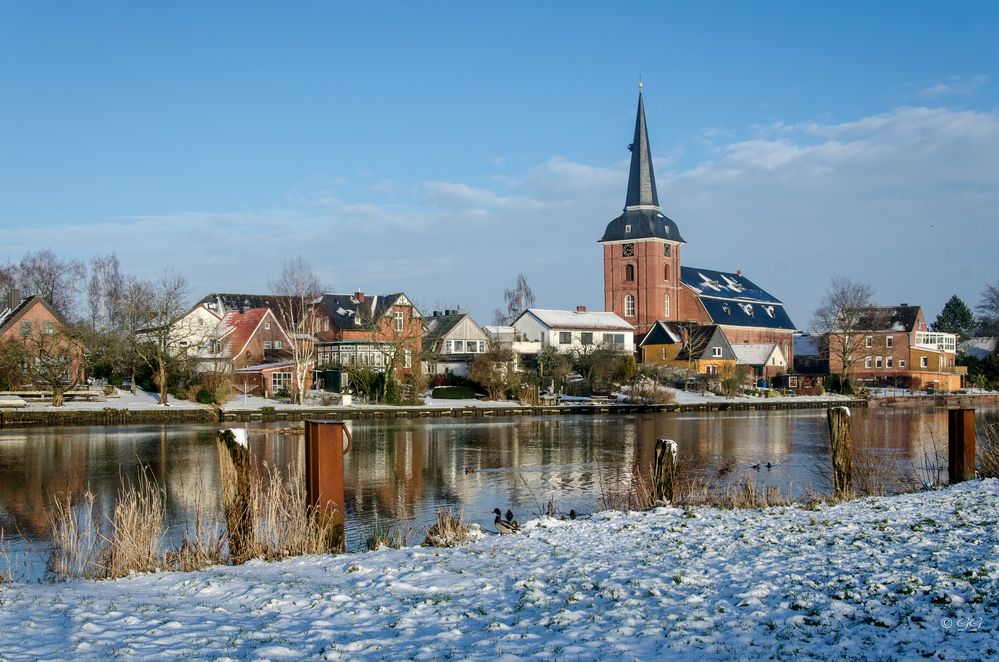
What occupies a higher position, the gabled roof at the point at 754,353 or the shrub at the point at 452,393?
the gabled roof at the point at 754,353

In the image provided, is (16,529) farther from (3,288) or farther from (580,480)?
(3,288)

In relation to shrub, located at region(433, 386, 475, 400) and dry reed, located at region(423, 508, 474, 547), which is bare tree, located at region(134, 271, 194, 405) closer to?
shrub, located at region(433, 386, 475, 400)

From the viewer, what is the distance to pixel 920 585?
726 cm

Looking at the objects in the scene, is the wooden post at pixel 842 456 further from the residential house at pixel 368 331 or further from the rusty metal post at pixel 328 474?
the residential house at pixel 368 331

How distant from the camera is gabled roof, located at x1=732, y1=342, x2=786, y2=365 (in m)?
83.9

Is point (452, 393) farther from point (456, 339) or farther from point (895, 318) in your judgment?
point (895, 318)

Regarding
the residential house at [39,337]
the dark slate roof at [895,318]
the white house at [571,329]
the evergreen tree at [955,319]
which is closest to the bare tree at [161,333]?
the residential house at [39,337]

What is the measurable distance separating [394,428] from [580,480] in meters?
20.1

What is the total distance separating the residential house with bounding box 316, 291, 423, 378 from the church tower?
30.6 metres

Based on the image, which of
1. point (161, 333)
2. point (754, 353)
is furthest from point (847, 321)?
point (161, 333)

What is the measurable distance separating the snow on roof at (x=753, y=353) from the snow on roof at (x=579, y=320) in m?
10.0

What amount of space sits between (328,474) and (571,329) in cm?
7063

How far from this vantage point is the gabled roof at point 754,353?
8394 cm

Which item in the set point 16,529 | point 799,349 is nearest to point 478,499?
point 16,529
